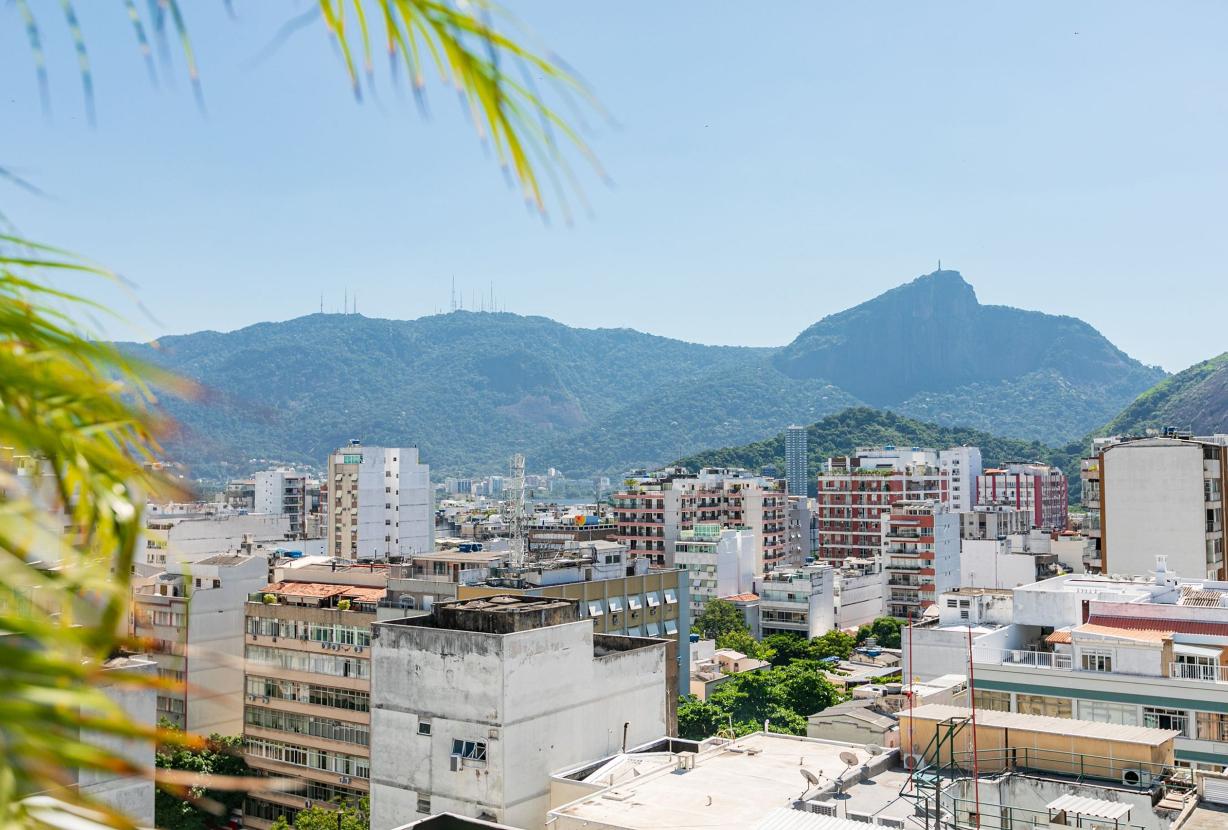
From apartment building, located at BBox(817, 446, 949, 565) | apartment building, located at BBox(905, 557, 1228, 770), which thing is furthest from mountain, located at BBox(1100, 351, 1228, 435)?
apartment building, located at BBox(905, 557, 1228, 770)

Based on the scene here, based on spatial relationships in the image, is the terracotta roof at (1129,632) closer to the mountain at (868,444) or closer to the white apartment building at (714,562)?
the white apartment building at (714,562)

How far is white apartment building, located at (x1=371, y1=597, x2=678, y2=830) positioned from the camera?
20.1 meters

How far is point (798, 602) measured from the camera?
59.0m

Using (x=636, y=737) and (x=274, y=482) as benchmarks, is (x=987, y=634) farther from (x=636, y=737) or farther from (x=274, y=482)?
(x=274, y=482)

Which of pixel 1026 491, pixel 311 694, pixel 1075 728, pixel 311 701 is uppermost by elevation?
pixel 1026 491

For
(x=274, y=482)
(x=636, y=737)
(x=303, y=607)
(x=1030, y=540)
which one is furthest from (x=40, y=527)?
(x=274, y=482)

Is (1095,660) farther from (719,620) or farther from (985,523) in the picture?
(985,523)

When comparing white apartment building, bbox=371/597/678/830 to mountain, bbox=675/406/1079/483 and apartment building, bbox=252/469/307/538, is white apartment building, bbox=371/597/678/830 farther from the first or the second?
mountain, bbox=675/406/1079/483

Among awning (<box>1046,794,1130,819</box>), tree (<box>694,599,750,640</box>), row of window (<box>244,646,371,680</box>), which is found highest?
awning (<box>1046,794,1130,819</box>)

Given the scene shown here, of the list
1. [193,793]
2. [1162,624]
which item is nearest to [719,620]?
[193,793]

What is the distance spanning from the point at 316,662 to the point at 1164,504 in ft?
98.0

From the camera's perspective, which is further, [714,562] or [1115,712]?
[714,562]

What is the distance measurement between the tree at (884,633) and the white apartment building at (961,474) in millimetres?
44230

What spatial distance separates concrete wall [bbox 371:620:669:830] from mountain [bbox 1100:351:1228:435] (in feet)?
443
